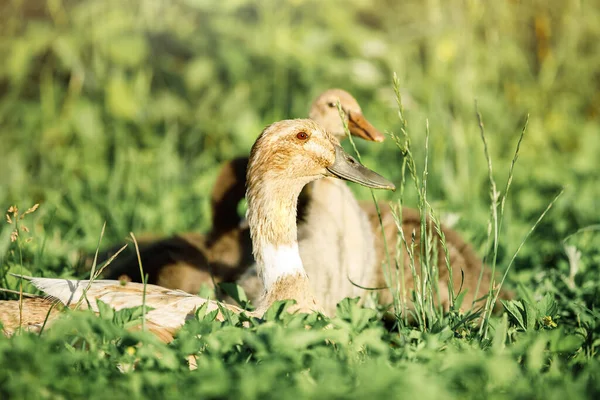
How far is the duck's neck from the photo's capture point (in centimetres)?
371

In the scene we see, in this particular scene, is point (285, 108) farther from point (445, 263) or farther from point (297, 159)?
point (297, 159)

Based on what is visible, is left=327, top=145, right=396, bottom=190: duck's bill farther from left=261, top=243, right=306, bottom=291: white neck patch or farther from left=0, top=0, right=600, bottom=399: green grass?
left=0, top=0, right=600, bottom=399: green grass

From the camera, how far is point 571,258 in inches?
171

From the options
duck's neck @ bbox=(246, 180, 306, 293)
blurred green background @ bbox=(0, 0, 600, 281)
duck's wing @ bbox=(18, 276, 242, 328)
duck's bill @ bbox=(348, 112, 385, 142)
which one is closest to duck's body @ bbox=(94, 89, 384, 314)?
duck's bill @ bbox=(348, 112, 385, 142)

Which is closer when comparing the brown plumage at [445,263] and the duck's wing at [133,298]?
the duck's wing at [133,298]

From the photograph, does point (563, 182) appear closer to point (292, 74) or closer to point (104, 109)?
point (292, 74)

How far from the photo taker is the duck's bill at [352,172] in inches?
151

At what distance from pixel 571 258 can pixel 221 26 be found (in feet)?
15.0

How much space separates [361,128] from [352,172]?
1286 mm

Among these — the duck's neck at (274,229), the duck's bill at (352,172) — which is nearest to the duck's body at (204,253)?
the duck's neck at (274,229)

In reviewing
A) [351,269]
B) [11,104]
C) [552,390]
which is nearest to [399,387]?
[552,390]

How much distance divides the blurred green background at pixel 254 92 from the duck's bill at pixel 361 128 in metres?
1.19

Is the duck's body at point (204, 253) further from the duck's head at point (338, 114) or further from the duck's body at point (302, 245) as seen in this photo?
the duck's head at point (338, 114)

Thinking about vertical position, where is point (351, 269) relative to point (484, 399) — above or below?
below
